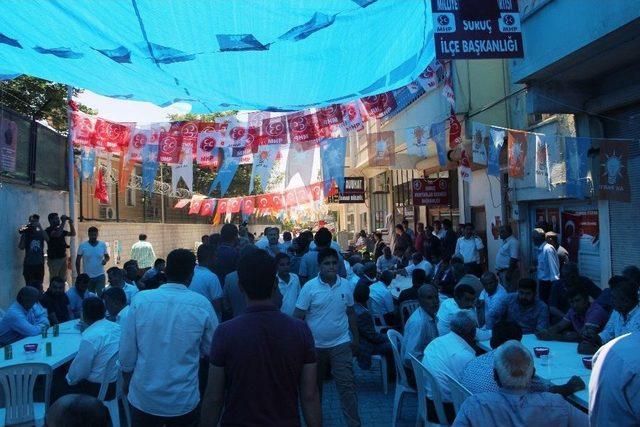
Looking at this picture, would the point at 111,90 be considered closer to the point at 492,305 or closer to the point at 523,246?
the point at 492,305

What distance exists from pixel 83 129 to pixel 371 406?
9668 millimetres

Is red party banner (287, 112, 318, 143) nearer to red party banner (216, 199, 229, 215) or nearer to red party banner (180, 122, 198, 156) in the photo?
red party banner (180, 122, 198, 156)

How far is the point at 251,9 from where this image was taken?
4254 mm

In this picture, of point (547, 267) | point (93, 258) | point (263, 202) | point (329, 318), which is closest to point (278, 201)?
point (263, 202)

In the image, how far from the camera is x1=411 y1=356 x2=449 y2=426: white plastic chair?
13.9 ft

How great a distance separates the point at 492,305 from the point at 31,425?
499cm

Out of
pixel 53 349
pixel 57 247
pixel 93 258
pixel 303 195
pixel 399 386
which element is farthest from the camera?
pixel 303 195

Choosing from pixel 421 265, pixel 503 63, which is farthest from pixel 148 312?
pixel 503 63

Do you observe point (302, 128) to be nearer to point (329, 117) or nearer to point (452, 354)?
point (329, 117)

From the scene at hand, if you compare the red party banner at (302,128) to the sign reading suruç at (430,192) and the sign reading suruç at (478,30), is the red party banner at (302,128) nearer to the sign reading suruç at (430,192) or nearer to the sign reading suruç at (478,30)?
the sign reading suruç at (430,192)

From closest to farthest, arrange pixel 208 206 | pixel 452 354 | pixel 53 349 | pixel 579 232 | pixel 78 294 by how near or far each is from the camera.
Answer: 1. pixel 452 354
2. pixel 53 349
3. pixel 78 294
4. pixel 579 232
5. pixel 208 206

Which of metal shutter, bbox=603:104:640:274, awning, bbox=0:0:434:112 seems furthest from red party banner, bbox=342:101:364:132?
awning, bbox=0:0:434:112

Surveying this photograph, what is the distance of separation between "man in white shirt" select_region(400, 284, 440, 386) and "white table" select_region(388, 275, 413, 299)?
170 inches

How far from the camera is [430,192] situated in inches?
652
